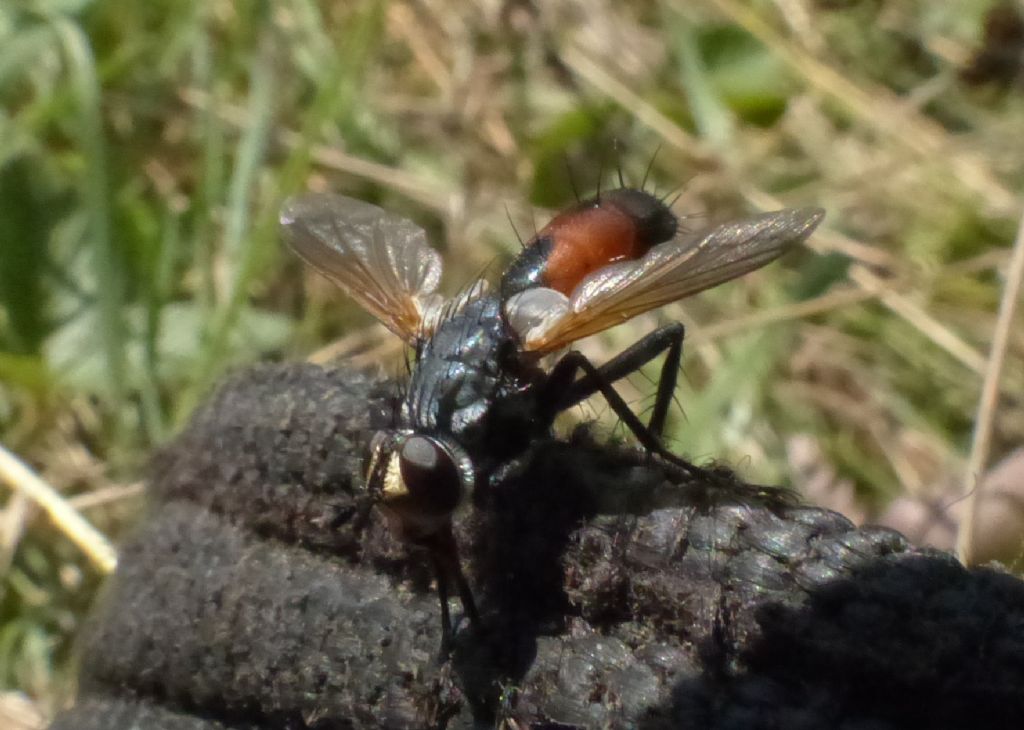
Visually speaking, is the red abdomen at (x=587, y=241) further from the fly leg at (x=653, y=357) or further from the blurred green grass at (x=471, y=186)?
the blurred green grass at (x=471, y=186)

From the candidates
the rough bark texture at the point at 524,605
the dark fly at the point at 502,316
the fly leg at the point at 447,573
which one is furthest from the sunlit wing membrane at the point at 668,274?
the fly leg at the point at 447,573

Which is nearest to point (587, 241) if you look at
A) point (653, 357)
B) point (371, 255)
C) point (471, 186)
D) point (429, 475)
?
point (653, 357)

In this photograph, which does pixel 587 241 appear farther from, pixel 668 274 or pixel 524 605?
pixel 524 605

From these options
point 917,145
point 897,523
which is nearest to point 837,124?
point 917,145

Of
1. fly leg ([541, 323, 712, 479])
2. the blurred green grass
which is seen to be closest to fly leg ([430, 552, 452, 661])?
fly leg ([541, 323, 712, 479])

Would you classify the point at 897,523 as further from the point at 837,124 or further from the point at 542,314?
the point at 837,124

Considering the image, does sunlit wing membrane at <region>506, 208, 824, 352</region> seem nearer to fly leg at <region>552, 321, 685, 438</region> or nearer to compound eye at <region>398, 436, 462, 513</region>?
fly leg at <region>552, 321, 685, 438</region>
